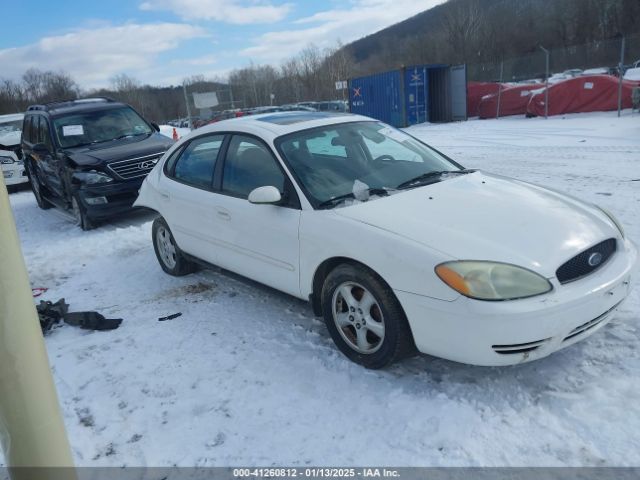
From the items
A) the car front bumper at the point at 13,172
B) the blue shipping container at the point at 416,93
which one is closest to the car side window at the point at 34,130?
the car front bumper at the point at 13,172

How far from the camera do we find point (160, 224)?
18.1 feet

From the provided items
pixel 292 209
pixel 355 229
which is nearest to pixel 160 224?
pixel 292 209

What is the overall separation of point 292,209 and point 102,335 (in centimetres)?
202

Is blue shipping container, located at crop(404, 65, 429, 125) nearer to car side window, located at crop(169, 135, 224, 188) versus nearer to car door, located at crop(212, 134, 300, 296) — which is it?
car side window, located at crop(169, 135, 224, 188)

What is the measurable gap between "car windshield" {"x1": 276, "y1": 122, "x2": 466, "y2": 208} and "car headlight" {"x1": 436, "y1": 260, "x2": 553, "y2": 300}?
1010 mm

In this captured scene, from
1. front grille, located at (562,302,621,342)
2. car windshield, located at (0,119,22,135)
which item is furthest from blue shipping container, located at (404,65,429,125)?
front grille, located at (562,302,621,342)

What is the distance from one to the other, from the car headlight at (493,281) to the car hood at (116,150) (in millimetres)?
6578

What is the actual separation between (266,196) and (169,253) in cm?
231

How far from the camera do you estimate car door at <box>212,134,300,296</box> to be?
3721mm

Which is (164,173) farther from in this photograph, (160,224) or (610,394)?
(610,394)

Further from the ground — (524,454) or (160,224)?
(160,224)

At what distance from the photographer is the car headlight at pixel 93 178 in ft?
25.5

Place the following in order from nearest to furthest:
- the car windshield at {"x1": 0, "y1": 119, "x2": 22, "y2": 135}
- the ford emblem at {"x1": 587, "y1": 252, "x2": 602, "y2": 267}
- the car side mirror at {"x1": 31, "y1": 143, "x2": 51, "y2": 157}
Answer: the ford emblem at {"x1": 587, "y1": 252, "x2": 602, "y2": 267} → the car side mirror at {"x1": 31, "y1": 143, "x2": 51, "y2": 157} → the car windshield at {"x1": 0, "y1": 119, "x2": 22, "y2": 135}

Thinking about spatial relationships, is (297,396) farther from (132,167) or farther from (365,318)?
(132,167)
